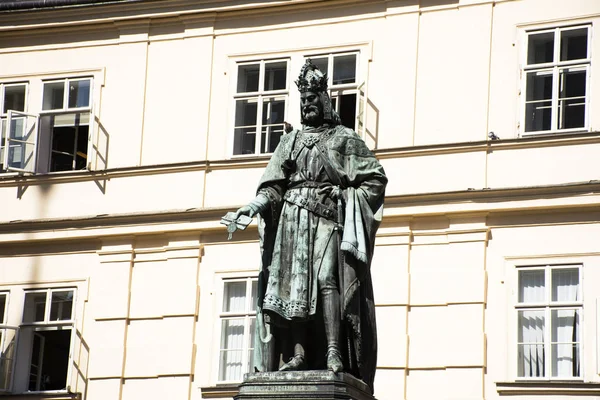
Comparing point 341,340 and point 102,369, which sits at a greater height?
point 102,369

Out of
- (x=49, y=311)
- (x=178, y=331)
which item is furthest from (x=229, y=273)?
(x=49, y=311)

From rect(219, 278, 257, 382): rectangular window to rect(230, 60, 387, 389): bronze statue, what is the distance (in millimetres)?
10273

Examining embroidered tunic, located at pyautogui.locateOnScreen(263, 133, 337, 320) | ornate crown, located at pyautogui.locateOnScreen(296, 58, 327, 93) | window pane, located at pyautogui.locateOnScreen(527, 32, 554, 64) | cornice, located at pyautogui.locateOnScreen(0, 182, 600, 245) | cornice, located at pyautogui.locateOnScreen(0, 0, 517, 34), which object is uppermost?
cornice, located at pyautogui.locateOnScreen(0, 0, 517, 34)

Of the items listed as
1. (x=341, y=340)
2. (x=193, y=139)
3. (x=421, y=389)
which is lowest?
(x=341, y=340)

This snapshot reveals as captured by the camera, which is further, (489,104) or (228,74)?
(228,74)

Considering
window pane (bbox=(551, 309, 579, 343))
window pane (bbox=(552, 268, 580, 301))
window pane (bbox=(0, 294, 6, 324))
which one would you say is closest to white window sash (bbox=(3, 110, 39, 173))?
window pane (bbox=(0, 294, 6, 324))

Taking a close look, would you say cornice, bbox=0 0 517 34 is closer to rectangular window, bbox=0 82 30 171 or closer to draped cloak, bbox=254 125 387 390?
rectangular window, bbox=0 82 30 171

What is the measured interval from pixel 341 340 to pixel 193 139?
12.4 metres

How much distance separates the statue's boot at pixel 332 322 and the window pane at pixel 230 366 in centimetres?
1080

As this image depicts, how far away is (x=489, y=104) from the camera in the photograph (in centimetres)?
2325

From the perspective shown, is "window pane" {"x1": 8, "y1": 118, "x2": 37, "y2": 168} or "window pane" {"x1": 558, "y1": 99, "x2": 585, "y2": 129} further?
"window pane" {"x1": 8, "y1": 118, "x2": 37, "y2": 168}

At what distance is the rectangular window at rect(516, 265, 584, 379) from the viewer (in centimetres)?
2177

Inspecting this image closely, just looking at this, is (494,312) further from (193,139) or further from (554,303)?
(193,139)

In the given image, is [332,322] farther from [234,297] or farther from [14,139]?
[14,139]
